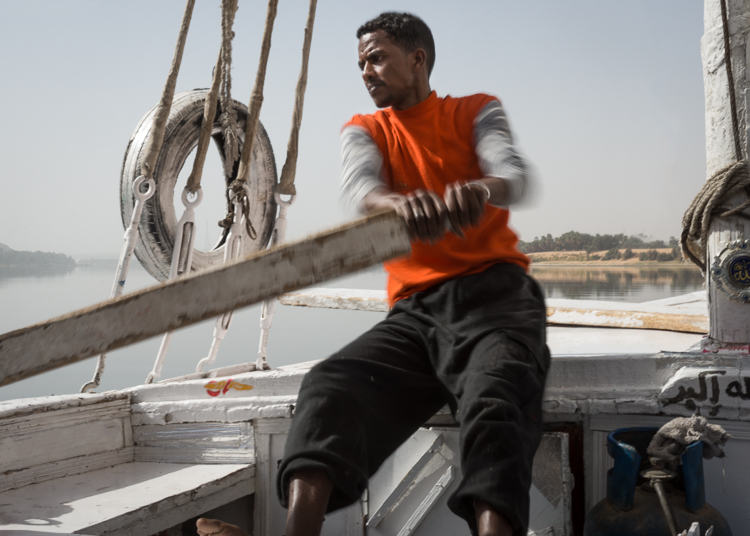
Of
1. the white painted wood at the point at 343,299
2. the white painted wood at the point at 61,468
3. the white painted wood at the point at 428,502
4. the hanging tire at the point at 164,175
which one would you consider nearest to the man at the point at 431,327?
the white painted wood at the point at 428,502

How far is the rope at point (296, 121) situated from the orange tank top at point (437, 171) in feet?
3.16

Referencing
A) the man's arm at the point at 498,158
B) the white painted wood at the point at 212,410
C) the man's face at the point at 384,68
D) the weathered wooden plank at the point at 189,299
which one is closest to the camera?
the weathered wooden plank at the point at 189,299

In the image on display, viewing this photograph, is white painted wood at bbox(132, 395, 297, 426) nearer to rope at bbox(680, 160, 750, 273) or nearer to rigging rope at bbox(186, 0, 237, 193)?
rigging rope at bbox(186, 0, 237, 193)

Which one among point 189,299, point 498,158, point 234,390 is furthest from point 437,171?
point 234,390

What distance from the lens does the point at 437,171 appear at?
5.02 ft

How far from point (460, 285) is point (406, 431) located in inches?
13.6

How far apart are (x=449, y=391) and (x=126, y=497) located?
945 millimetres

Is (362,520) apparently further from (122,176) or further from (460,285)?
(122,176)

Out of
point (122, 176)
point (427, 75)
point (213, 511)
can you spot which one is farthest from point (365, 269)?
point (122, 176)

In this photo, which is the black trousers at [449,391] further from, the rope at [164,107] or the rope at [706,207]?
the rope at [164,107]

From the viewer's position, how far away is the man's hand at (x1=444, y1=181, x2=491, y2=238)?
1136 mm

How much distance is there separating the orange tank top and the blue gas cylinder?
519 millimetres

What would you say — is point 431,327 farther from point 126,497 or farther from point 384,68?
point 126,497

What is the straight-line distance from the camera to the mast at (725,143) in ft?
5.75
